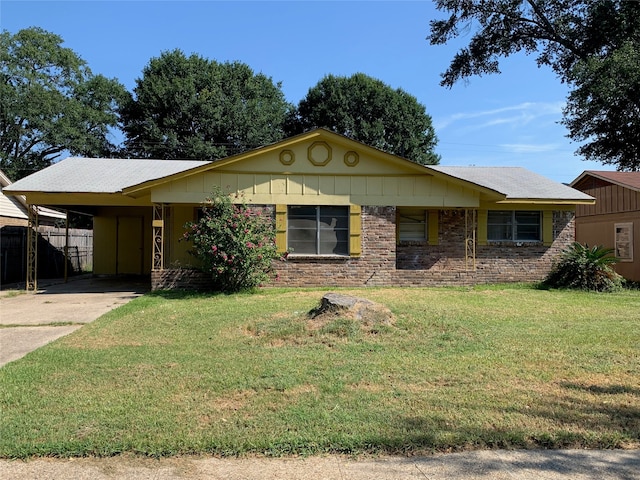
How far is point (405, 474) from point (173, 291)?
34.1 ft

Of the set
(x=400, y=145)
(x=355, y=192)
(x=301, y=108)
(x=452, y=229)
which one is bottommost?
(x=452, y=229)

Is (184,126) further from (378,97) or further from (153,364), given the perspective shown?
(153,364)

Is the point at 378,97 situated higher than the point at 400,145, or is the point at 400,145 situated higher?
the point at 378,97

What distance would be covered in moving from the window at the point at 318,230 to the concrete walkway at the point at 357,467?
1022cm

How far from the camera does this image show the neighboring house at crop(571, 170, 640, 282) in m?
15.7

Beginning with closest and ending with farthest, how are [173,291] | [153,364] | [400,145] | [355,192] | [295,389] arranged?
[295,389] → [153,364] → [173,291] → [355,192] → [400,145]

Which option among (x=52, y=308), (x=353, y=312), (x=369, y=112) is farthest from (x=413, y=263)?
(x=369, y=112)

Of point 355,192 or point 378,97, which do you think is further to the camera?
point 378,97

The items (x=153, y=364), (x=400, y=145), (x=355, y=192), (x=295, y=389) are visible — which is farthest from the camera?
(x=400, y=145)

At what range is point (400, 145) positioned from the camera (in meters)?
32.8

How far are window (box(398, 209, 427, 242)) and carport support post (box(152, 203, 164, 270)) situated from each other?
708cm

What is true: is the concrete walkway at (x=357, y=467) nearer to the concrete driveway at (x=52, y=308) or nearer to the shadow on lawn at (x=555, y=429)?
the shadow on lawn at (x=555, y=429)

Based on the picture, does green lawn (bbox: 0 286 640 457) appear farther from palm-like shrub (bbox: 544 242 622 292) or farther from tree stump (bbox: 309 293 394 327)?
palm-like shrub (bbox: 544 242 622 292)

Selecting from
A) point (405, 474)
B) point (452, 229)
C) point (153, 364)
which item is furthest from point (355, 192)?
point (405, 474)
